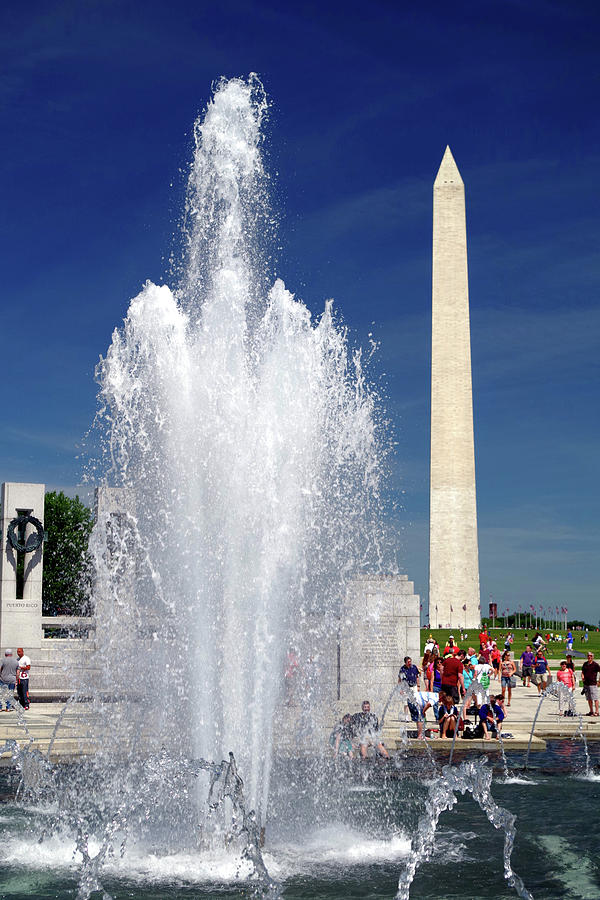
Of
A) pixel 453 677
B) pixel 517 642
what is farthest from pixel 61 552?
pixel 453 677

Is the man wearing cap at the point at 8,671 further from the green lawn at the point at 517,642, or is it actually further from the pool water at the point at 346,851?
the green lawn at the point at 517,642

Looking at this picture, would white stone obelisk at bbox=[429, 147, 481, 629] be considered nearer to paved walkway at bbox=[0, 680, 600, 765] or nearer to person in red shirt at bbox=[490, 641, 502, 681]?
person in red shirt at bbox=[490, 641, 502, 681]

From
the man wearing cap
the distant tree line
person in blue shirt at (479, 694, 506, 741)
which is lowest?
person in blue shirt at (479, 694, 506, 741)

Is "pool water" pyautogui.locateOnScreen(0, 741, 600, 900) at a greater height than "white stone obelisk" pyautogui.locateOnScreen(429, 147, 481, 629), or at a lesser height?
lesser

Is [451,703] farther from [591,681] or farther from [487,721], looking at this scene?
[591,681]

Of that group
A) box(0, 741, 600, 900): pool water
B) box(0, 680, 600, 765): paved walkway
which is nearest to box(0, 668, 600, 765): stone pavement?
box(0, 680, 600, 765): paved walkway

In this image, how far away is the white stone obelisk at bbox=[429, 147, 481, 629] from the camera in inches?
1897

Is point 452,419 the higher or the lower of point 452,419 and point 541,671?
the higher

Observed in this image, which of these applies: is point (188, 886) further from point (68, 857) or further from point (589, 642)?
point (589, 642)

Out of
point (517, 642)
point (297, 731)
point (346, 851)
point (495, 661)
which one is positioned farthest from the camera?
point (517, 642)

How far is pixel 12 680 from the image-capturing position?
59.5ft

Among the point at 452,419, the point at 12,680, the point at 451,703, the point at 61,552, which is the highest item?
the point at 452,419

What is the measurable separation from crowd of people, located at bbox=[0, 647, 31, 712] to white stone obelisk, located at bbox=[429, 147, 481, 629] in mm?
32203

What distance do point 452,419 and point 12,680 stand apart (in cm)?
3328
